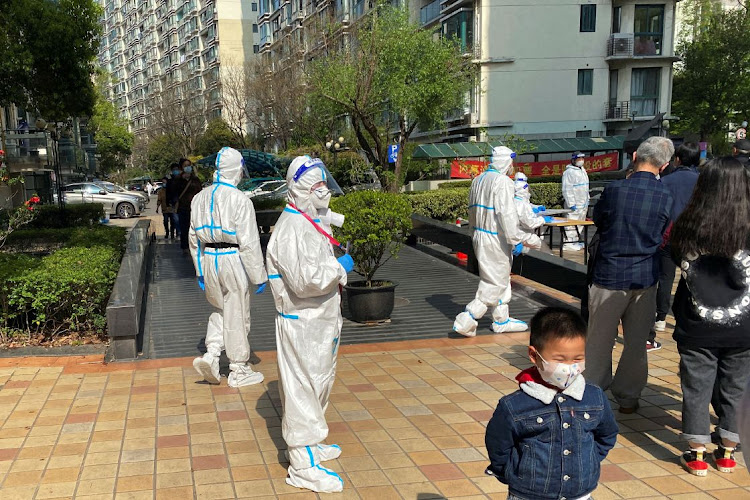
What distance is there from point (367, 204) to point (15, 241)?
26.5 feet

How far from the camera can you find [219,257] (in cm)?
542

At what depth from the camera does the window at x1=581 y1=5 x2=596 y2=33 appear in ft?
104

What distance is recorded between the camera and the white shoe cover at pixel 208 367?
207 inches

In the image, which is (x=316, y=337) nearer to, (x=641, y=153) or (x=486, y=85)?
(x=641, y=153)

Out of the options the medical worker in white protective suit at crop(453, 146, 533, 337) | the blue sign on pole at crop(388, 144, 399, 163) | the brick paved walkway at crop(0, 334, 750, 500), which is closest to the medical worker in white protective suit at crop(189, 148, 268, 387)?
the brick paved walkway at crop(0, 334, 750, 500)

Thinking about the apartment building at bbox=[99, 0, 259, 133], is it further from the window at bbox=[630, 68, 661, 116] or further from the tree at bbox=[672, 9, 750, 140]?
the tree at bbox=[672, 9, 750, 140]

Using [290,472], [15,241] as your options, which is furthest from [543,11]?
[290,472]

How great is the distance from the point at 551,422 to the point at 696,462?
2037 millimetres

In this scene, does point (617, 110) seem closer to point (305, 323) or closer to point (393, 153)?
point (393, 153)

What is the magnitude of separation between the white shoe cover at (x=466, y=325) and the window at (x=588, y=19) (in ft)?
94.3

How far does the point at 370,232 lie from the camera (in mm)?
7172

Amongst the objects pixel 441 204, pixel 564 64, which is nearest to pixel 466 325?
pixel 441 204

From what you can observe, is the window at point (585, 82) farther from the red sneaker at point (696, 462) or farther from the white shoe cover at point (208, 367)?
the red sneaker at point (696, 462)

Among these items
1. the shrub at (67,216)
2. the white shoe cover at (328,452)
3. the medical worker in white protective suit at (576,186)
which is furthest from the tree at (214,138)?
the white shoe cover at (328,452)
